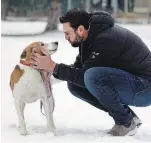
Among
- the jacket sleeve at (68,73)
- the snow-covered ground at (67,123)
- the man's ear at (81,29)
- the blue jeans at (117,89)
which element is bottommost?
the snow-covered ground at (67,123)

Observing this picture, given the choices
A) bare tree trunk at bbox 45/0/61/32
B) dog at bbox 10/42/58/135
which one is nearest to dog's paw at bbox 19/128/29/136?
dog at bbox 10/42/58/135

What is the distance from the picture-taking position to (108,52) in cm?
356

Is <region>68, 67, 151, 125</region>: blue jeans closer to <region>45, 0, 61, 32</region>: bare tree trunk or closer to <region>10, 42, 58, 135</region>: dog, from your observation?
<region>10, 42, 58, 135</region>: dog

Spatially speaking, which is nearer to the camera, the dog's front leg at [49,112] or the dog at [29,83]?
the dog at [29,83]

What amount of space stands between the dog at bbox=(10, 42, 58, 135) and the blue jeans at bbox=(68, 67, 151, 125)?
33cm

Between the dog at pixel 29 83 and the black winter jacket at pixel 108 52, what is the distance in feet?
0.57

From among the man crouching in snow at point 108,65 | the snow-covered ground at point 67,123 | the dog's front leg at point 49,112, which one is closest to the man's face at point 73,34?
the man crouching in snow at point 108,65

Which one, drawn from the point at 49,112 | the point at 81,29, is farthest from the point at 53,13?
the point at 81,29

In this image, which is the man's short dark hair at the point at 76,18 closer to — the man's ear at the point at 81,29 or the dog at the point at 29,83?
the man's ear at the point at 81,29

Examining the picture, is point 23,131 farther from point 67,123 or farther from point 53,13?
point 53,13

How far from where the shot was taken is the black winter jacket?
3.56m

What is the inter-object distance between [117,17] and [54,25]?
948cm

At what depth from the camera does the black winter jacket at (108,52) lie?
3.56 metres

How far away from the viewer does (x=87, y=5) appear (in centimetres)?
2705
